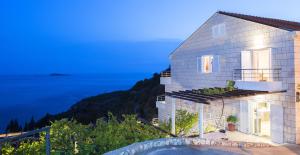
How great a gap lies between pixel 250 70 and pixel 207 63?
14.2 ft

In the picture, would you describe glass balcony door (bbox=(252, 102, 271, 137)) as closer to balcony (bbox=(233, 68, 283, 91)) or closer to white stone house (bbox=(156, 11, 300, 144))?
white stone house (bbox=(156, 11, 300, 144))

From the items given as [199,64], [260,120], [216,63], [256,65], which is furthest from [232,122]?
[199,64]

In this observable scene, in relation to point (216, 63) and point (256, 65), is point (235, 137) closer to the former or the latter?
point (256, 65)

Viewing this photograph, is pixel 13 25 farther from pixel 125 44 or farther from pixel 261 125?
pixel 261 125

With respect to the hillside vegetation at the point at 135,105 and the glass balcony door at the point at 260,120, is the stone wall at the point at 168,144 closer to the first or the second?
the glass balcony door at the point at 260,120

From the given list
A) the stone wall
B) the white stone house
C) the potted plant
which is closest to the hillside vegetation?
the white stone house

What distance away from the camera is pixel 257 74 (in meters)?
14.4

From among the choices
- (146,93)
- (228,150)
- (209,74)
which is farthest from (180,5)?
(228,150)

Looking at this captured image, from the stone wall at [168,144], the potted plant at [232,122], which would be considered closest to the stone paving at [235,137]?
the potted plant at [232,122]

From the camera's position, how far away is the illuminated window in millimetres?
18231

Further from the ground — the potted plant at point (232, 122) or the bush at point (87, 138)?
the bush at point (87, 138)

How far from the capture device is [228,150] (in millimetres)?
8523

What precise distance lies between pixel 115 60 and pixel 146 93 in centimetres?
13699

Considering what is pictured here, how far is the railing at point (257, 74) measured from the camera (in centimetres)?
1312
